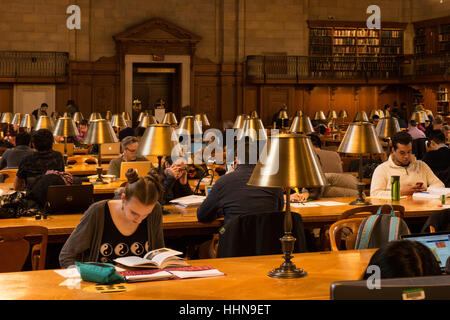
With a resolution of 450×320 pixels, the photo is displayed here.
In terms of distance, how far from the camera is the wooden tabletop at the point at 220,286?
117 inches

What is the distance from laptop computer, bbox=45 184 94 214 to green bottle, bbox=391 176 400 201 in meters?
2.47

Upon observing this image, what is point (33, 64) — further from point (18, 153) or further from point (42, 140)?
point (42, 140)

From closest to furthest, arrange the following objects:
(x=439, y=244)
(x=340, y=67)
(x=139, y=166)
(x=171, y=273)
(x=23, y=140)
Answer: (x=171, y=273) < (x=439, y=244) < (x=139, y=166) < (x=23, y=140) < (x=340, y=67)

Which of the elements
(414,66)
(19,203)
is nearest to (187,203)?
(19,203)

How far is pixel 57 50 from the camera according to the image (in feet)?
63.5

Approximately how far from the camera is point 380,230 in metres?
4.07

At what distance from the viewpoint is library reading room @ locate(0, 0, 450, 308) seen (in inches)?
126

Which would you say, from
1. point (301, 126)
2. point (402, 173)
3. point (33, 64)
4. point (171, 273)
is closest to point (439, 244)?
point (171, 273)

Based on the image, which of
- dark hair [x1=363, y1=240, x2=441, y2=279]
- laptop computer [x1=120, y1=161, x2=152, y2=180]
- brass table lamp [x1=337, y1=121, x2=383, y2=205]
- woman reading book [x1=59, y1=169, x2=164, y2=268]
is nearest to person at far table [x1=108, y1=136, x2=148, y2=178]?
laptop computer [x1=120, y1=161, x2=152, y2=180]

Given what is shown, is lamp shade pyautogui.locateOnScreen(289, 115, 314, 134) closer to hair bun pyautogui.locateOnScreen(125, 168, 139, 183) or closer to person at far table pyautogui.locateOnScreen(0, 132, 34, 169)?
person at far table pyautogui.locateOnScreen(0, 132, 34, 169)

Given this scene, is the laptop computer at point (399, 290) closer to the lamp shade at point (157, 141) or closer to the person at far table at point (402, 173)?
the lamp shade at point (157, 141)

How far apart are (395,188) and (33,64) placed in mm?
14925

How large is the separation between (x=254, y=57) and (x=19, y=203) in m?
15.5
